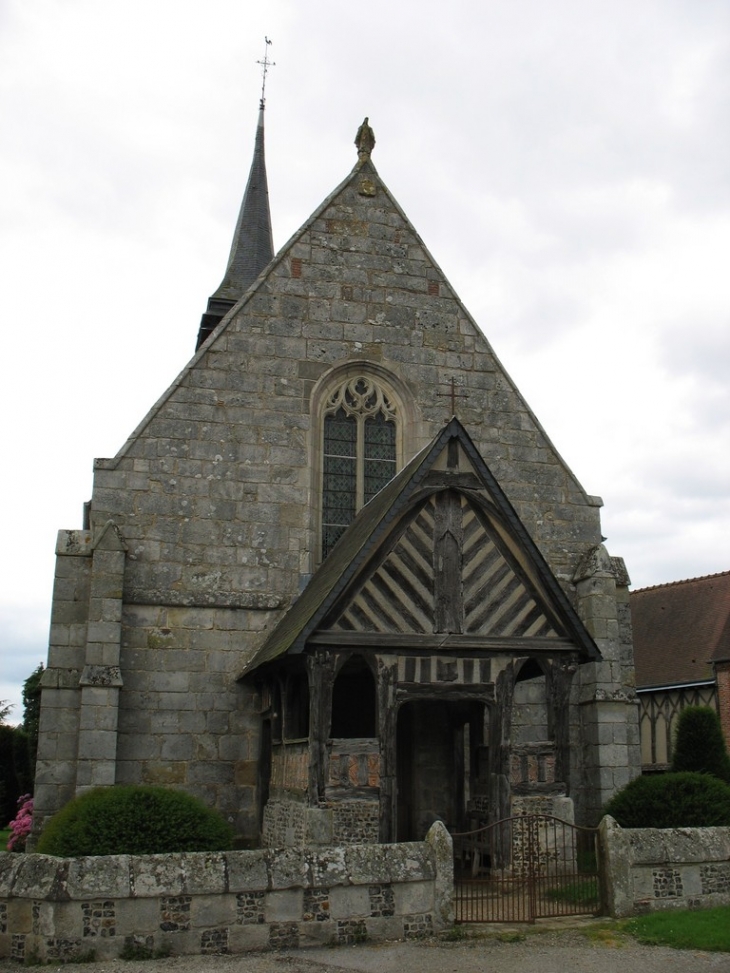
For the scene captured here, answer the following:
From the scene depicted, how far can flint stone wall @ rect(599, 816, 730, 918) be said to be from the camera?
8922 mm

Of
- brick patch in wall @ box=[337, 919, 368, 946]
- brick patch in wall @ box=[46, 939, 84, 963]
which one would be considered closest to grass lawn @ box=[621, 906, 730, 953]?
brick patch in wall @ box=[337, 919, 368, 946]

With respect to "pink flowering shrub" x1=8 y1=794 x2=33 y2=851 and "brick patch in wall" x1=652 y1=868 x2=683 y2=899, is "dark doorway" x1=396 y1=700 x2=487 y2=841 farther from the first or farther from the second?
"pink flowering shrub" x1=8 y1=794 x2=33 y2=851

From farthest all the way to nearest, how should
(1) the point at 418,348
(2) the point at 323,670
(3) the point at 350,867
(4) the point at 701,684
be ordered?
(4) the point at 701,684 < (1) the point at 418,348 < (2) the point at 323,670 < (3) the point at 350,867

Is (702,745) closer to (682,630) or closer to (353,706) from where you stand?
(353,706)

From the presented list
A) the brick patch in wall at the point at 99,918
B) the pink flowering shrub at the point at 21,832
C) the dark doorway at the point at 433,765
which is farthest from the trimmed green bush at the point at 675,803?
the pink flowering shrub at the point at 21,832

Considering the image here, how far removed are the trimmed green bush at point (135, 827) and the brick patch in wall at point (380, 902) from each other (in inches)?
87.8

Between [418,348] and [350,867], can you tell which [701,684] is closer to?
[418,348]

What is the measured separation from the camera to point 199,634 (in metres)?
13.5

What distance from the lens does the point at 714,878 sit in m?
9.27

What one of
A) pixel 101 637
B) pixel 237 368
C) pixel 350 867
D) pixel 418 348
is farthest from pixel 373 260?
pixel 350 867

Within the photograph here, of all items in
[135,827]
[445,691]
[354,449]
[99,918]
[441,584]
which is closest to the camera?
[99,918]

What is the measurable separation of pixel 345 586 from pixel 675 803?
439 centimetres

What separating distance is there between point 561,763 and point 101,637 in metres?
6.04

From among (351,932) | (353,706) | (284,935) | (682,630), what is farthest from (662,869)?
(682,630)
